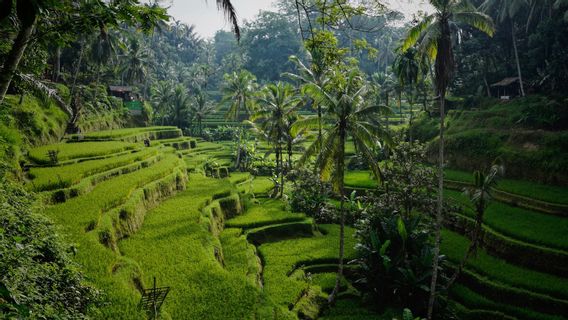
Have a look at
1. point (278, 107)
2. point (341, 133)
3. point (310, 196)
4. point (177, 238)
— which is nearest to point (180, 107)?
point (278, 107)

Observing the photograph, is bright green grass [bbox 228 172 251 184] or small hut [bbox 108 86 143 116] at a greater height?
small hut [bbox 108 86 143 116]

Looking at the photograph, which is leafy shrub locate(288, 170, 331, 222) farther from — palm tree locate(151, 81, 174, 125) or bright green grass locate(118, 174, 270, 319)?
palm tree locate(151, 81, 174, 125)

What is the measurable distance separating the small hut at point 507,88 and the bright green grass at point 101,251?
113 feet

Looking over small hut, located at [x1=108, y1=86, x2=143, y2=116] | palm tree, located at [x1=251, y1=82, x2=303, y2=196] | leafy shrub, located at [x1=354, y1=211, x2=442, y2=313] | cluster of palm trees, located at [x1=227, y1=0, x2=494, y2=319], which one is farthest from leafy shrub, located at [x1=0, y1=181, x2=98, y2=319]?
small hut, located at [x1=108, y1=86, x2=143, y2=116]

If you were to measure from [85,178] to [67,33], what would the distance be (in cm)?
965

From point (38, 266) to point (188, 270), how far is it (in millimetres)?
5128

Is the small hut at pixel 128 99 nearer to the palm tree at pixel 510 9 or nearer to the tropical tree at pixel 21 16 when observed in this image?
the tropical tree at pixel 21 16

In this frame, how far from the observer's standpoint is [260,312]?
1002 cm

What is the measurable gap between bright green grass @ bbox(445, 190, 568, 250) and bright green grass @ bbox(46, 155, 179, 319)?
51.9 ft

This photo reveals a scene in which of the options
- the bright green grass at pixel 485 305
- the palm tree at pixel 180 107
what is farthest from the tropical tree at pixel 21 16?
the palm tree at pixel 180 107

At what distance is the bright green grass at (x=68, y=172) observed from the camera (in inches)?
535

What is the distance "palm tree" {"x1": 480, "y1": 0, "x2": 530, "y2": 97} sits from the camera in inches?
1262

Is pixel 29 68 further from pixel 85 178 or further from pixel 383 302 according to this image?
pixel 383 302

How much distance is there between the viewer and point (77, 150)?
64.6 ft
